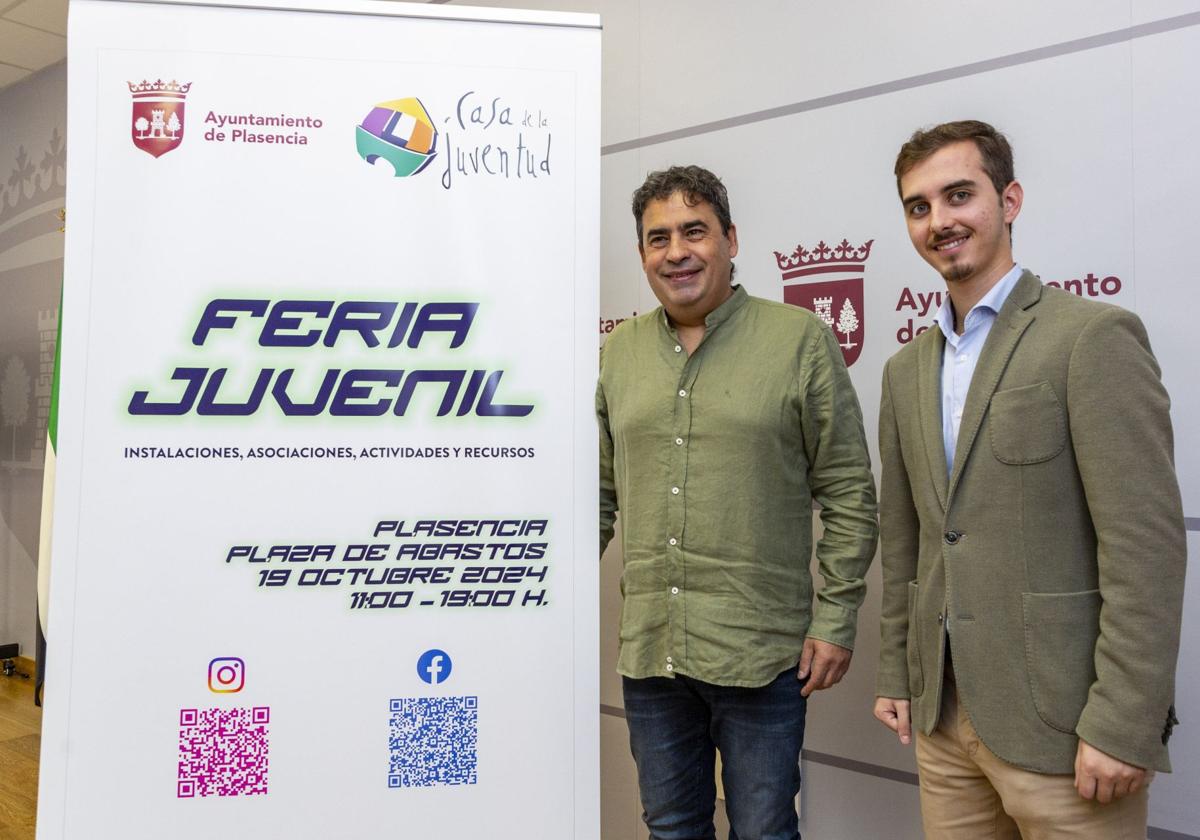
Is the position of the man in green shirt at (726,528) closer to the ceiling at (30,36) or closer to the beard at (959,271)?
the beard at (959,271)

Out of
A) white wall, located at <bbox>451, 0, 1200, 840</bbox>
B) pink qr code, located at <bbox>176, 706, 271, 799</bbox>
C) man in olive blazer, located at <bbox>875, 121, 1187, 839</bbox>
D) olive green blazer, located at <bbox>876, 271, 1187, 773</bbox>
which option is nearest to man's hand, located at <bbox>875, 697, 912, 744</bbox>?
man in olive blazer, located at <bbox>875, 121, 1187, 839</bbox>

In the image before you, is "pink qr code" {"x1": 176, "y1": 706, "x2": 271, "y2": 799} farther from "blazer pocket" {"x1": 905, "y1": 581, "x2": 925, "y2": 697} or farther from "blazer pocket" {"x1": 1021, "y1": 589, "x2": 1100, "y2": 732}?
"blazer pocket" {"x1": 1021, "y1": 589, "x2": 1100, "y2": 732}

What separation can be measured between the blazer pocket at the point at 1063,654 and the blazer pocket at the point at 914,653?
211mm

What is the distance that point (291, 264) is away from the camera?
1.69 metres

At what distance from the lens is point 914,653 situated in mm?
1503

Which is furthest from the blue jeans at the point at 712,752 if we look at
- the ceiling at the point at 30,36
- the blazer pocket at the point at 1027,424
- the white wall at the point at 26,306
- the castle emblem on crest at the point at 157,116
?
the white wall at the point at 26,306

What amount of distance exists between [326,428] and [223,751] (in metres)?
0.65

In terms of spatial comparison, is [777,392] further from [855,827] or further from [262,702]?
[855,827]

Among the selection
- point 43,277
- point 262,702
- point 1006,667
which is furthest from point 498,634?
point 43,277

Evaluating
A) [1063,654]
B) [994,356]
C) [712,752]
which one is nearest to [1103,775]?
[1063,654]

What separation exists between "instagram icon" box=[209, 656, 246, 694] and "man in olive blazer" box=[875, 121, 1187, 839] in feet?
4.11

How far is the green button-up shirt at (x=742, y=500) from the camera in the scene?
165 cm

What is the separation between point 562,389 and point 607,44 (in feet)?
5.11

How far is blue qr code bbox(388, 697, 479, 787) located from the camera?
66.5 inches
